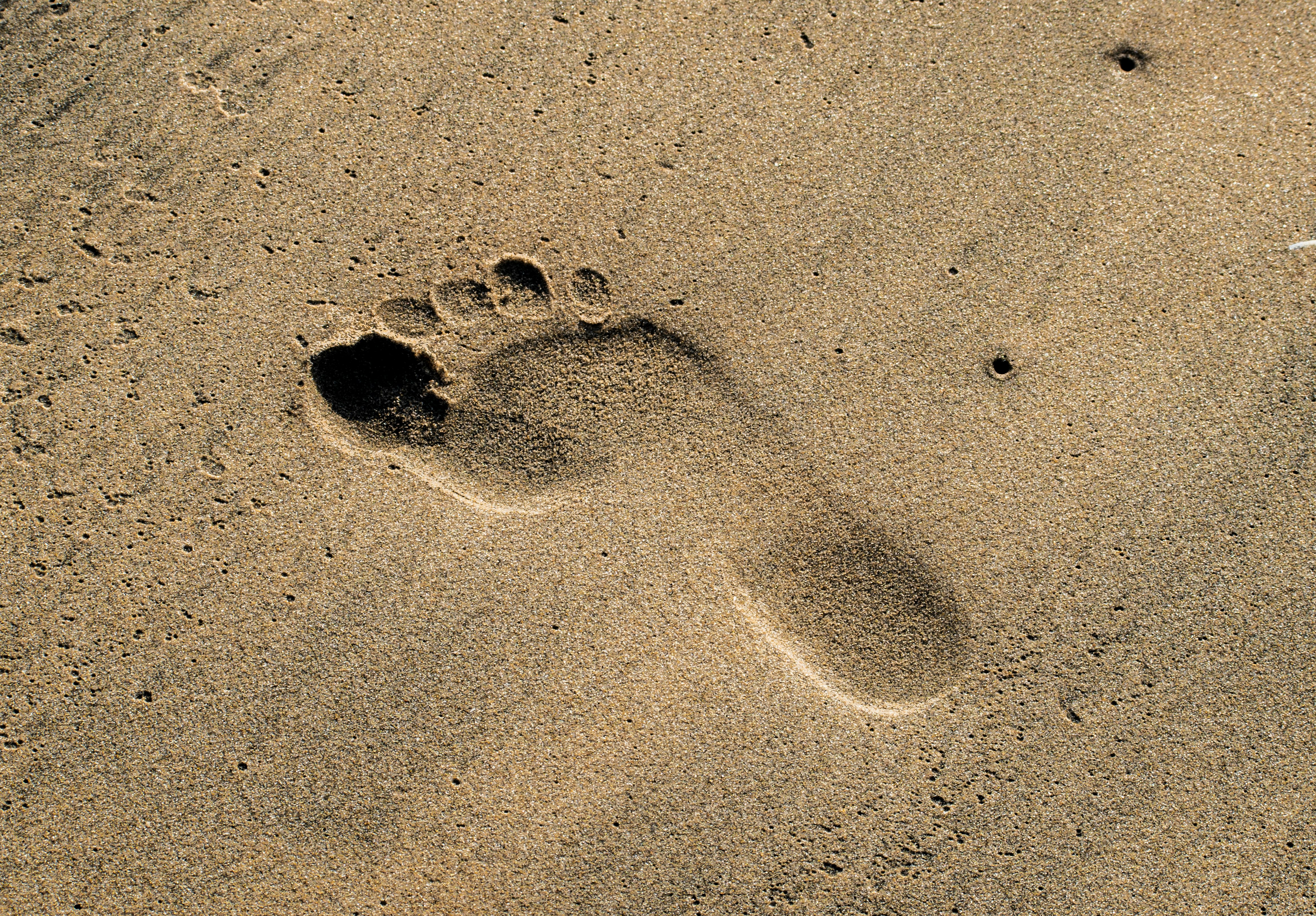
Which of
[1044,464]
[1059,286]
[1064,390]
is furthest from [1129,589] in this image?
[1059,286]

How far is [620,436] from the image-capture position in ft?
7.46

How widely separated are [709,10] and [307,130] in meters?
1.25

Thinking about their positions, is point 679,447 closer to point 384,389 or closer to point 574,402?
point 574,402

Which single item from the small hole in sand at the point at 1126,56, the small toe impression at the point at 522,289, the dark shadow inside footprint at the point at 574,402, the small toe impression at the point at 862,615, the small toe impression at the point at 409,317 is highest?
the small hole in sand at the point at 1126,56

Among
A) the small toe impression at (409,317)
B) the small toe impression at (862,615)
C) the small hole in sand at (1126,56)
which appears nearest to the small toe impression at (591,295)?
the small toe impression at (409,317)

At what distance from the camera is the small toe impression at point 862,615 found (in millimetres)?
2273

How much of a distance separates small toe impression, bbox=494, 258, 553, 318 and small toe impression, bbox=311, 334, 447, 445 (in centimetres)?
29

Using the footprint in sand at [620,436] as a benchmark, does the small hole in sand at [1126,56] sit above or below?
above

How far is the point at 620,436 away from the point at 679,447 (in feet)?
0.58

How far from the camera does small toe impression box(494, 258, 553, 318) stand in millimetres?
2266

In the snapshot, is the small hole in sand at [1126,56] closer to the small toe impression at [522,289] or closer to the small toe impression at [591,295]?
the small toe impression at [591,295]

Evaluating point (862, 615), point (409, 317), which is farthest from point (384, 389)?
point (862, 615)

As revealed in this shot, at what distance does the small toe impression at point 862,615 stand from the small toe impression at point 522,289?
0.98 metres

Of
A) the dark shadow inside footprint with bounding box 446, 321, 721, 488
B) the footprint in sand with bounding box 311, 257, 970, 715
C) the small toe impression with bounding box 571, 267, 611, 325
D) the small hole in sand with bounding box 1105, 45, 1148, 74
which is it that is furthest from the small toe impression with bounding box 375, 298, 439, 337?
the small hole in sand with bounding box 1105, 45, 1148, 74
